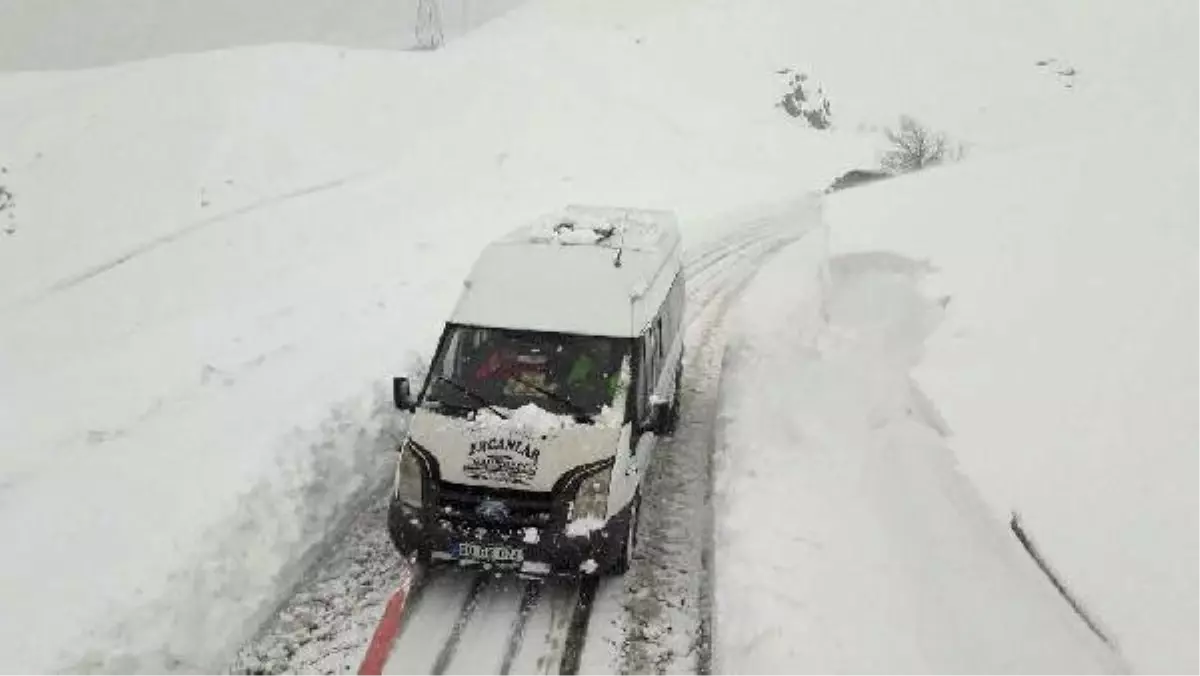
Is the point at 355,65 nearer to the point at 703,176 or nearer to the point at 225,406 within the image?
the point at 703,176

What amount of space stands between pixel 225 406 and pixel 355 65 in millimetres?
28395

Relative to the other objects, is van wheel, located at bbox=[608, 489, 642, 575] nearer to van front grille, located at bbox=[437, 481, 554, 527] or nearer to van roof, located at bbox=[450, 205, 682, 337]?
van front grille, located at bbox=[437, 481, 554, 527]

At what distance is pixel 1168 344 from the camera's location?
8.91 meters

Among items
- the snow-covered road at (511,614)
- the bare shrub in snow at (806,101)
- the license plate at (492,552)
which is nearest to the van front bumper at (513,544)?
the license plate at (492,552)

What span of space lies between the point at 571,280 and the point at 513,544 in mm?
2902

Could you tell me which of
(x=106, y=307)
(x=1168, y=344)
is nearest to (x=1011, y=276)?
(x=1168, y=344)

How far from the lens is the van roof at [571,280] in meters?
8.63

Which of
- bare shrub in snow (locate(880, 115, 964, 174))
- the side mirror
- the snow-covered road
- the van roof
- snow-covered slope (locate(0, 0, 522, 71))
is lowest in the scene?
the snow-covered road

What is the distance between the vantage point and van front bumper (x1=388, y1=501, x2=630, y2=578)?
24.1 feet

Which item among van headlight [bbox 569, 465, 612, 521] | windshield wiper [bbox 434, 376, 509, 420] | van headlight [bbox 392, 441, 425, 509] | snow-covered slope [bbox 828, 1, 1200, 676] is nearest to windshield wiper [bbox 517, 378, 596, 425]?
windshield wiper [bbox 434, 376, 509, 420]

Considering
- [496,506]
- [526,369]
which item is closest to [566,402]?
[526,369]

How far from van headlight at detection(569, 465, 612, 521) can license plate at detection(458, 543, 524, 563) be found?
0.52 metres

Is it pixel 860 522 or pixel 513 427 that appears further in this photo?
pixel 860 522

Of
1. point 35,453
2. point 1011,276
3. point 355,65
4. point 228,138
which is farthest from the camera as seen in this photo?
point 355,65
